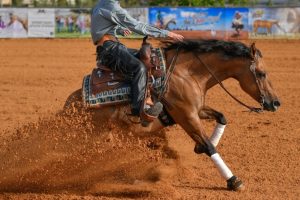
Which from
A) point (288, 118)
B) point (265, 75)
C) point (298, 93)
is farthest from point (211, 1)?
point (265, 75)

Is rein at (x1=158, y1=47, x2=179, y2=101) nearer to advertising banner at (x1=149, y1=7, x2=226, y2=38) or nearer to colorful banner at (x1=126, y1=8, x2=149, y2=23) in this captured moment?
advertising banner at (x1=149, y1=7, x2=226, y2=38)

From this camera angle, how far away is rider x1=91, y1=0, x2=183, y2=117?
720 cm

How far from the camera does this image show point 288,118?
11812 millimetres

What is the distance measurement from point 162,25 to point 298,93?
15.1m

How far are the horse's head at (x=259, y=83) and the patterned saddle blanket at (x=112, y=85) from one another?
45.4 inches

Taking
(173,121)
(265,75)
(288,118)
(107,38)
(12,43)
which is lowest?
(12,43)

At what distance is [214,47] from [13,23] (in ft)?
78.4

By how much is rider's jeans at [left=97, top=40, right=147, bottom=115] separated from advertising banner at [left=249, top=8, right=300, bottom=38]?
22.2m

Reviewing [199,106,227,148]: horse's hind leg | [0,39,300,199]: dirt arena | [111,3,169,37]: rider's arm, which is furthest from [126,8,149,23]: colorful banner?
[111,3,169,37]: rider's arm

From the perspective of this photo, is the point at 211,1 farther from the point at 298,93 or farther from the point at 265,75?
the point at 265,75

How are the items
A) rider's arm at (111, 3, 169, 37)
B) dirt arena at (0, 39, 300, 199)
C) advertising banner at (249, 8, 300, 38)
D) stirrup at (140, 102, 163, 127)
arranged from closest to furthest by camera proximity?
rider's arm at (111, 3, 169, 37) → stirrup at (140, 102, 163, 127) → dirt arena at (0, 39, 300, 199) → advertising banner at (249, 8, 300, 38)

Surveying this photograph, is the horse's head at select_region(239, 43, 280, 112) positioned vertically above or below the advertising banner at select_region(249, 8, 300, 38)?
above

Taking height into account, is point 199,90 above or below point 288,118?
above

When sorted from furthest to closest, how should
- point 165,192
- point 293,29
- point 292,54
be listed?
point 293,29 → point 292,54 → point 165,192
